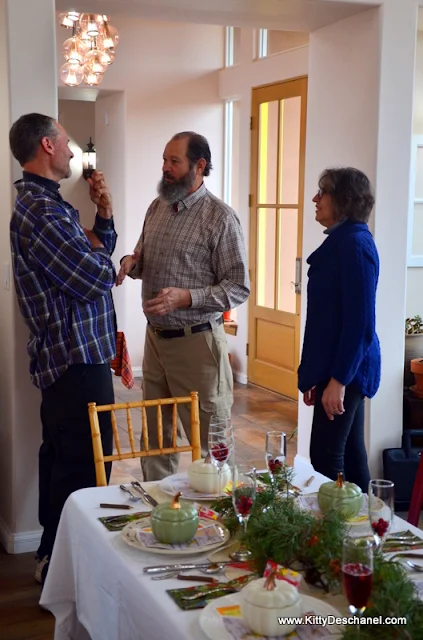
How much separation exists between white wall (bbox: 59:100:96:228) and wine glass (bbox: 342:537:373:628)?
7411mm

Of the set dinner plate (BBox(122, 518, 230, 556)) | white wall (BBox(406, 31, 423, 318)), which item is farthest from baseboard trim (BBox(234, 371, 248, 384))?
dinner plate (BBox(122, 518, 230, 556))

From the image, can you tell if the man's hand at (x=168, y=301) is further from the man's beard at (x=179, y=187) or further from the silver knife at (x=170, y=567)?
the silver knife at (x=170, y=567)

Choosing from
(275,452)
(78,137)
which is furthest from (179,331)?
(78,137)

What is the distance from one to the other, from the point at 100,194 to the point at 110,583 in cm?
159

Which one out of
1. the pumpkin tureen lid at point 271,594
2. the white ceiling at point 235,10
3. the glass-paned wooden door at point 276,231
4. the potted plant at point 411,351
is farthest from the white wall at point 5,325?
the glass-paned wooden door at point 276,231

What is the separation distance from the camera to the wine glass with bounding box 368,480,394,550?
5.25 ft

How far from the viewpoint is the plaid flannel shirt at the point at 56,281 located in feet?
8.96

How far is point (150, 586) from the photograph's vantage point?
1578 mm

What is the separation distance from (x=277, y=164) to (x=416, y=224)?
1849 millimetres

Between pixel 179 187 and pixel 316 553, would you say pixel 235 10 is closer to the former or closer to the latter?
pixel 179 187

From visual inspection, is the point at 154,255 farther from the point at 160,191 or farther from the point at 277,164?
the point at 277,164

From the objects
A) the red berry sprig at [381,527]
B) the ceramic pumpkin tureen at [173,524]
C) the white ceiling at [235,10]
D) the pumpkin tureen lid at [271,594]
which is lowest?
the ceramic pumpkin tureen at [173,524]

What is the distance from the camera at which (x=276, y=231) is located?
21.3ft

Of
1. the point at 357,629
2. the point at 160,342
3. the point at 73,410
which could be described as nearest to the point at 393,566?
the point at 357,629
